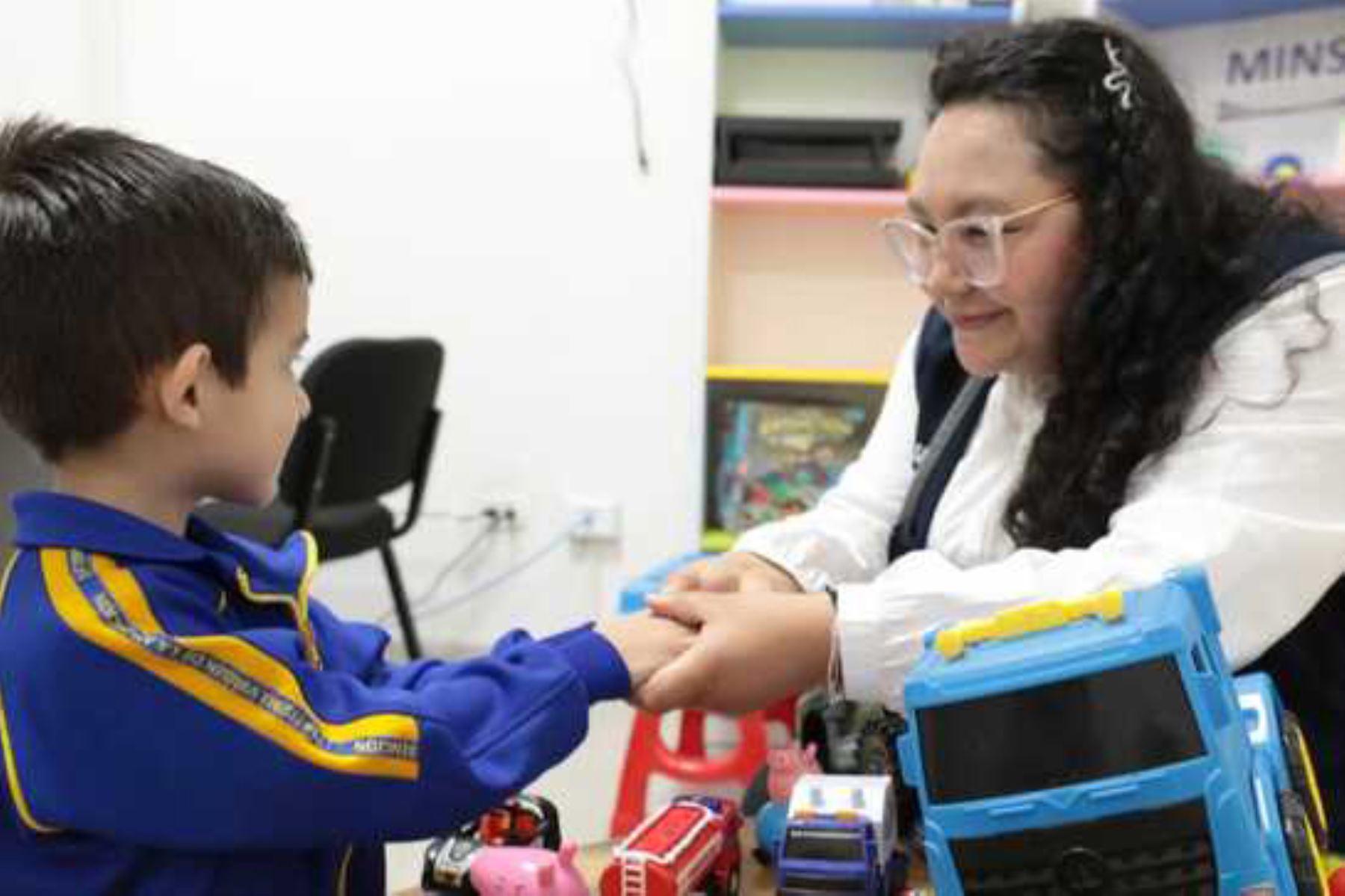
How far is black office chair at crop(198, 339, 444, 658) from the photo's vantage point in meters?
2.32

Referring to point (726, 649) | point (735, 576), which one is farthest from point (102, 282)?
point (735, 576)

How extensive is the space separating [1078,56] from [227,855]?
39.4 inches

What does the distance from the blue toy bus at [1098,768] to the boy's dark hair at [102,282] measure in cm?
51

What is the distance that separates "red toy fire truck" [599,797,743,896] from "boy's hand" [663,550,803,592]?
15.7 inches

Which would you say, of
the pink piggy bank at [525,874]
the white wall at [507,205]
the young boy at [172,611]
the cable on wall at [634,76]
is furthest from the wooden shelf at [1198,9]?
the pink piggy bank at [525,874]

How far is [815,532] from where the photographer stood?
4.62ft

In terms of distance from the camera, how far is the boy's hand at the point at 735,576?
123 cm

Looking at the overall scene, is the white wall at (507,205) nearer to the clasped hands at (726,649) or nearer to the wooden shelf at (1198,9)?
the wooden shelf at (1198,9)

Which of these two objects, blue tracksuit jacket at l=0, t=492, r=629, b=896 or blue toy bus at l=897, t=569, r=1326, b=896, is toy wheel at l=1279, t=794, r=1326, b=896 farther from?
blue tracksuit jacket at l=0, t=492, r=629, b=896

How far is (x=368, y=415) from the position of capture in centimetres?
248

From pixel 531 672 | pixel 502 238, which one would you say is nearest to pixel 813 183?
pixel 502 238

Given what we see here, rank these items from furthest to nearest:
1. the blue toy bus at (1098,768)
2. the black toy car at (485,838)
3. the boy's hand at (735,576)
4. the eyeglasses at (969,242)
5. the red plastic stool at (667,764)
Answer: the red plastic stool at (667,764) → the boy's hand at (735,576) → the eyeglasses at (969,242) → the black toy car at (485,838) → the blue toy bus at (1098,768)

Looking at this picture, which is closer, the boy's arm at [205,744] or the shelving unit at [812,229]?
the boy's arm at [205,744]

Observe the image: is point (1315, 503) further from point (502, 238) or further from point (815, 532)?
point (502, 238)
